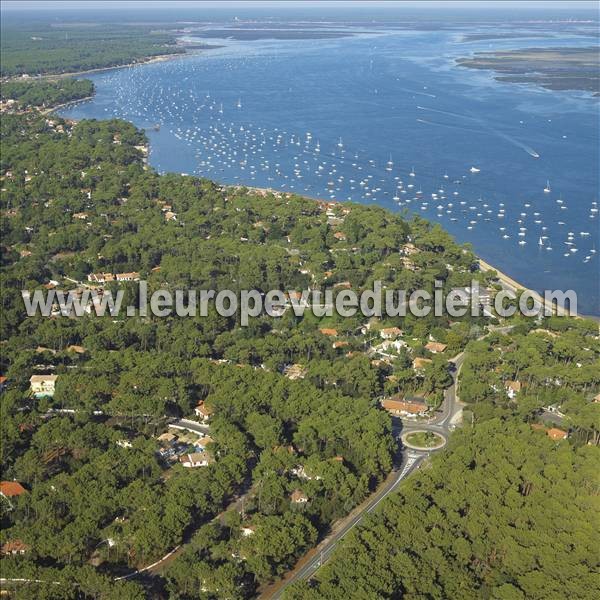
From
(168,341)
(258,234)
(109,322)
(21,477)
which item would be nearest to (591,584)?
(21,477)

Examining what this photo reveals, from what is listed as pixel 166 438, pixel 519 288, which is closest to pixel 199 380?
pixel 166 438

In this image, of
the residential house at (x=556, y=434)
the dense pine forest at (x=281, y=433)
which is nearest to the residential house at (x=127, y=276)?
the dense pine forest at (x=281, y=433)

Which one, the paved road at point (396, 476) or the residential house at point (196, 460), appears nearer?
the paved road at point (396, 476)

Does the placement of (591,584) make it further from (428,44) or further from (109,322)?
(428,44)

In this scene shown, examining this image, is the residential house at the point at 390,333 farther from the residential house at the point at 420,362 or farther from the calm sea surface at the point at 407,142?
the calm sea surface at the point at 407,142

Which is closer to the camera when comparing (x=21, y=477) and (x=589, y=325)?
(x=21, y=477)

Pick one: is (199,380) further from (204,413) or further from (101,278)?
(101,278)
